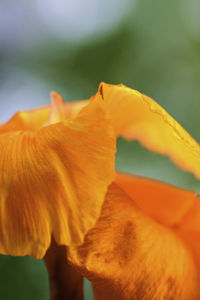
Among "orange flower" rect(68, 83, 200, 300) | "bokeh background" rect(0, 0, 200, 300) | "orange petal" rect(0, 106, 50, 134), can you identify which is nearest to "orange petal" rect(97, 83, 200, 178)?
"orange flower" rect(68, 83, 200, 300)

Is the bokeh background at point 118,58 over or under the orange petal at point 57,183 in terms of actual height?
over

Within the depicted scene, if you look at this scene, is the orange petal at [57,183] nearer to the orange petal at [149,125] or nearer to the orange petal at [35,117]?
the orange petal at [149,125]

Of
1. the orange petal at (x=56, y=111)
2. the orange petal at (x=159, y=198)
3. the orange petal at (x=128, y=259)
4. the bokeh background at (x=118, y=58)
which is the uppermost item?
the bokeh background at (x=118, y=58)

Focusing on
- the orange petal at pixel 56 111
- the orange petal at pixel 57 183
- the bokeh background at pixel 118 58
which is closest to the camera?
the orange petal at pixel 57 183

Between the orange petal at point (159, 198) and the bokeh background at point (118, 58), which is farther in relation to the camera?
the bokeh background at point (118, 58)

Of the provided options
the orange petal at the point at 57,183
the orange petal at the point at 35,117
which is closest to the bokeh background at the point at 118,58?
the orange petal at the point at 35,117

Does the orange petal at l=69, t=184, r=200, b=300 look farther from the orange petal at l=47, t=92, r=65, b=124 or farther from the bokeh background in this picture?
the bokeh background

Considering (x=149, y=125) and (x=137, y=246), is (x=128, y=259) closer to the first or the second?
(x=137, y=246)

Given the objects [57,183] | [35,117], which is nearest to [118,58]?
[35,117]

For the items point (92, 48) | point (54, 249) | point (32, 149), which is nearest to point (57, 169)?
point (32, 149)
